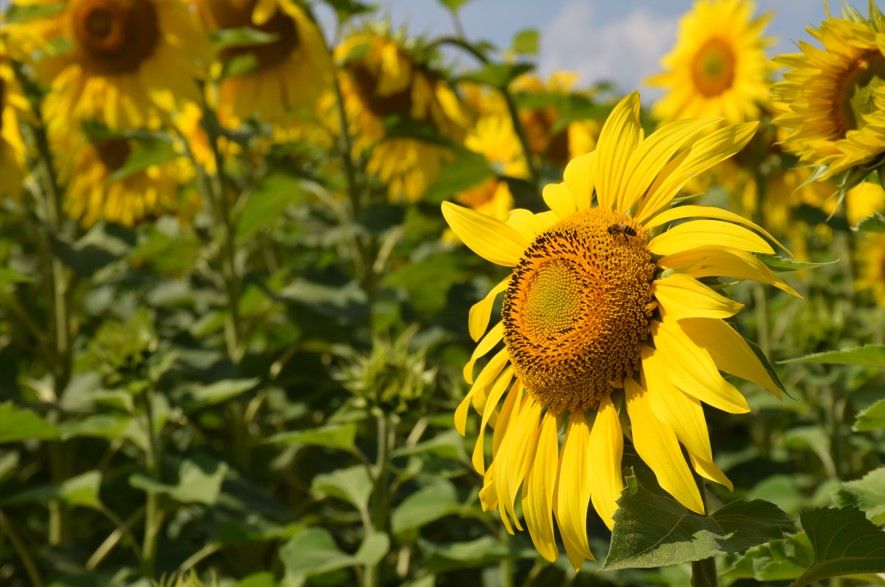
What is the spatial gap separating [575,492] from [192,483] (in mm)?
1288

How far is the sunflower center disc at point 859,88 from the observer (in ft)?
4.52

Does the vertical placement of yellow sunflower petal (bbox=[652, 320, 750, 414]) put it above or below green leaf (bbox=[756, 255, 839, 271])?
below

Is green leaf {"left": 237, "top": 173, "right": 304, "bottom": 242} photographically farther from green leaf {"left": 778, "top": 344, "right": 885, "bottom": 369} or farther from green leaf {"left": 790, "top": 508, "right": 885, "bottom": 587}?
green leaf {"left": 790, "top": 508, "right": 885, "bottom": 587}

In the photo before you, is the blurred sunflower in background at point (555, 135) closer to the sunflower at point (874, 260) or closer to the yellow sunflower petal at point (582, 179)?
the sunflower at point (874, 260)

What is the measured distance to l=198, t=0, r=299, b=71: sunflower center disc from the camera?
333 centimetres

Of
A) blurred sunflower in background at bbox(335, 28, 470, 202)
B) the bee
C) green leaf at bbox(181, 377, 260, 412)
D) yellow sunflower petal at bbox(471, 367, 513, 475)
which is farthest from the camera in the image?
blurred sunflower in background at bbox(335, 28, 470, 202)

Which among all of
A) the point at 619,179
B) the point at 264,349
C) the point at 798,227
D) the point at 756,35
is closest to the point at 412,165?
the point at 264,349

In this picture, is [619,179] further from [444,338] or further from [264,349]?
[264,349]

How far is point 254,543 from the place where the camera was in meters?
2.76

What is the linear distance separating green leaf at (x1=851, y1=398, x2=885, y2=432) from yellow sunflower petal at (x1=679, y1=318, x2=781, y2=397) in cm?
22

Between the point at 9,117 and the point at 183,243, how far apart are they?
69 cm

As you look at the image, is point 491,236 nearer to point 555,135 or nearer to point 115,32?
point 115,32

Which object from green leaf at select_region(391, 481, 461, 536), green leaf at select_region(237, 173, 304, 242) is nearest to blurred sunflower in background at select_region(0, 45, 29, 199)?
green leaf at select_region(237, 173, 304, 242)

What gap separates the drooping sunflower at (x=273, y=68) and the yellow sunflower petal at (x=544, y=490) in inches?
88.6
